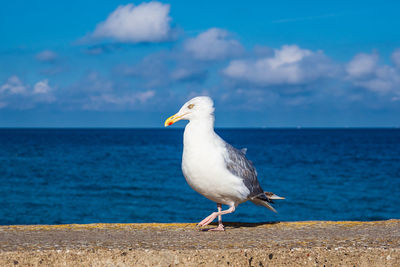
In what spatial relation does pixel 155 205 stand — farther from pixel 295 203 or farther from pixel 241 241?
pixel 241 241

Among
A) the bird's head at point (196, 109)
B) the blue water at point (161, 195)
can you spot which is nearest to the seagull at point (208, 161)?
the bird's head at point (196, 109)

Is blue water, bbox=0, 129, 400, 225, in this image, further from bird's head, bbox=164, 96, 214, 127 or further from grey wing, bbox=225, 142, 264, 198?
bird's head, bbox=164, 96, 214, 127

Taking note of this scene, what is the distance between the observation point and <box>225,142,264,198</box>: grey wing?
17.4 feet

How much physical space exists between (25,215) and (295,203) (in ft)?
42.6

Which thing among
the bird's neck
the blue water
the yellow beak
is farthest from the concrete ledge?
the blue water

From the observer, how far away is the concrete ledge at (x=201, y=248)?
371 centimetres

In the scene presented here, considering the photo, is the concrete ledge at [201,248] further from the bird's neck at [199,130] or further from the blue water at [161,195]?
the blue water at [161,195]

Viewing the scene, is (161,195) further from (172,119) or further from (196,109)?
(196,109)

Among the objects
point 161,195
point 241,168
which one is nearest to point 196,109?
point 241,168

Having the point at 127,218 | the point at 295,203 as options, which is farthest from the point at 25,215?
the point at 295,203

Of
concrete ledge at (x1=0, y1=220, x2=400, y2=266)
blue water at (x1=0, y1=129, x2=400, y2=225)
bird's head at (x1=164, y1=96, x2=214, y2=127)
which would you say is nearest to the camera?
concrete ledge at (x1=0, y1=220, x2=400, y2=266)

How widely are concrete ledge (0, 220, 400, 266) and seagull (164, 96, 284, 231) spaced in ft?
2.00

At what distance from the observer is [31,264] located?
3.67 metres

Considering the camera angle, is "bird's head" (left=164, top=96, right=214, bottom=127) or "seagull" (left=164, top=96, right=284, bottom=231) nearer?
"seagull" (left=164, top=96, right=284, bottom=231)
